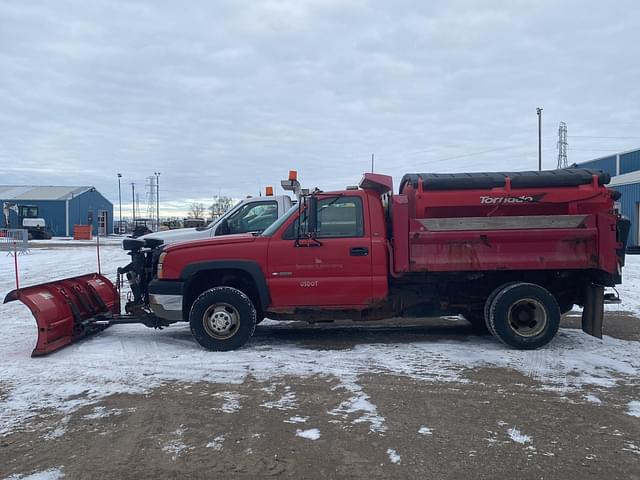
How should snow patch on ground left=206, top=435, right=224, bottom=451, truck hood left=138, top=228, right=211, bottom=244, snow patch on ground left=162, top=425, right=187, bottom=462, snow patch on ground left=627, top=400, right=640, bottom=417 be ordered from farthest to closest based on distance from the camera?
1. truck hood left=138, top=228, right=211, bottom=244
2. snow patch on ground left=627, top=400, right=640, bottom=417
3. snow patch on ground left=206, top=435, right=224, bottom=451
4. snow patch on ground left=162, top=425, right=187, bottom=462

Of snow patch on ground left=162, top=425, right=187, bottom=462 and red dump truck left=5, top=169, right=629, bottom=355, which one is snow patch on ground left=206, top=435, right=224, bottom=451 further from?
red dump truck left=5, top=169, right=629, bottom=355

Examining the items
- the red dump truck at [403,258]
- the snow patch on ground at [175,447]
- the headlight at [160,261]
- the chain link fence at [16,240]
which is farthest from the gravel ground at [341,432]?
the chain link fence at [16,240]

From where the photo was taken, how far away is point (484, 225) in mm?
6879

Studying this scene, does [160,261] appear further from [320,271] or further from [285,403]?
[285,403]

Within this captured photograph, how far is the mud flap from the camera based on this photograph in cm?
710

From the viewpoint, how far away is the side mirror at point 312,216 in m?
7.05

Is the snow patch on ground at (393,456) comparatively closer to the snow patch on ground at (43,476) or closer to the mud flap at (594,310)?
the snow patch on ground at (43,476)

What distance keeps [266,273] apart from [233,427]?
2.72m

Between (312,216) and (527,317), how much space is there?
3010 millimetres

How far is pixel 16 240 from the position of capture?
2811 cm

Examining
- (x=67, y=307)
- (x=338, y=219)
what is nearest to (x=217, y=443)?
(x=338, y=219)

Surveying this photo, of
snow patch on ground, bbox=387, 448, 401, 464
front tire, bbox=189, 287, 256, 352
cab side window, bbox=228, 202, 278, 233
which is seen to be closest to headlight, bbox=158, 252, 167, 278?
front tire, bbox=189, 287, 256, 352

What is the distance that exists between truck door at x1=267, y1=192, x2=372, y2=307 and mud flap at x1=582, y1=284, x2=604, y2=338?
2857mm

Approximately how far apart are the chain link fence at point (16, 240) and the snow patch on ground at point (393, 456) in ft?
94.5
